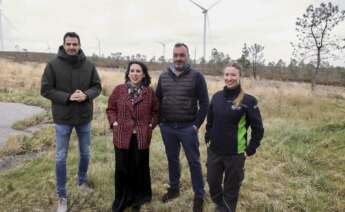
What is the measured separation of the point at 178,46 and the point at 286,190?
2.42m

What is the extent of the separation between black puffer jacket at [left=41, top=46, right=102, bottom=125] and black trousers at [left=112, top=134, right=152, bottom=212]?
0.62m

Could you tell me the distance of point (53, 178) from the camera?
15.3 ft

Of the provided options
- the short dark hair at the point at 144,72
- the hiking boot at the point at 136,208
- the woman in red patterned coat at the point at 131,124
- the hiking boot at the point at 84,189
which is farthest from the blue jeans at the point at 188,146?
the hiking boot at the point at 84,189

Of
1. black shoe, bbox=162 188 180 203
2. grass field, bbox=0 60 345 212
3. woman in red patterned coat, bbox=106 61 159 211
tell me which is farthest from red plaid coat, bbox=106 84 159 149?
grass field, bbox=0 60 345 212

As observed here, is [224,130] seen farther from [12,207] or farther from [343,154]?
[343,154]

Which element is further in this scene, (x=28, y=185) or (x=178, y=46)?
(x=28, y=185)

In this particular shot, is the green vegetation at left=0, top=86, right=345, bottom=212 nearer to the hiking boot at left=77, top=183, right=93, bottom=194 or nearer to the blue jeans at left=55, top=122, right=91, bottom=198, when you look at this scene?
the hiking boot at left=77, top=183, right=93, bottom=194

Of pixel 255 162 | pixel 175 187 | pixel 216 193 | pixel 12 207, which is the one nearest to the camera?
pixel 216 193

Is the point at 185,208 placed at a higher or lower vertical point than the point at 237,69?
lower

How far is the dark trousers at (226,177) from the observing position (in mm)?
3363

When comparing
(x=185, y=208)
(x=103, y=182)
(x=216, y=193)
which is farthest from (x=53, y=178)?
(x=216, y=193)

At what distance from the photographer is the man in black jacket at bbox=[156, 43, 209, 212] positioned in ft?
12.0

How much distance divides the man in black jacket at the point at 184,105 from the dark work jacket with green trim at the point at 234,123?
34 cm

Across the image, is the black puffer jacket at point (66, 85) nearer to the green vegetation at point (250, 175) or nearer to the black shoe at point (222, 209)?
the green vegetation at point (250, 175)
